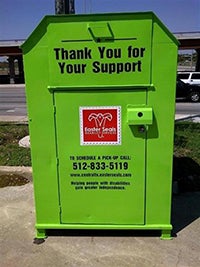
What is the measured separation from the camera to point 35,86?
3105mm

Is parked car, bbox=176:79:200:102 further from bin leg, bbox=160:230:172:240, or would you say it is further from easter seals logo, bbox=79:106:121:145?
easter seals logo, bbox=79:106:121:145

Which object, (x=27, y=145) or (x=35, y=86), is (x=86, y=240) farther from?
(x=27, y=145)

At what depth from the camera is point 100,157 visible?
10.8 feet

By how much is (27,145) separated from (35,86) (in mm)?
3963

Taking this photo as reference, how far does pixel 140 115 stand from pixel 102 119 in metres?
0.36

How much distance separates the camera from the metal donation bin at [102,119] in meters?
2.96

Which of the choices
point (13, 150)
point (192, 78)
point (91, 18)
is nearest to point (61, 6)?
point (13, 150)

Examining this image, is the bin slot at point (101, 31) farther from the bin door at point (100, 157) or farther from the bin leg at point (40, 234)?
the bin leg at point (40, 234)

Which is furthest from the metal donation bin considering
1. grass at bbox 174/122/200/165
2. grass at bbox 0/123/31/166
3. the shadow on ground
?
grass at bbox 174/122/200/165

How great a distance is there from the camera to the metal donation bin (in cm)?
296

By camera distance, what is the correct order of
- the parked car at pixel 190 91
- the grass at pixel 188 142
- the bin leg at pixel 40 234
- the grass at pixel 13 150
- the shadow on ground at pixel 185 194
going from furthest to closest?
the parked car at pixel 190 91 → the grass at pixel 188 142 → the grass at pixel 13 150 → the shadow on ground at pixel 185 194 → the bin leg at pixel 40 234

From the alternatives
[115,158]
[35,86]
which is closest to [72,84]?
[35,86]

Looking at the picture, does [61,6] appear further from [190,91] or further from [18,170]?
[190,91]

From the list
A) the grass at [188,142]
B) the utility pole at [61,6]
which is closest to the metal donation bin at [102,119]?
the grass at [188,142]
